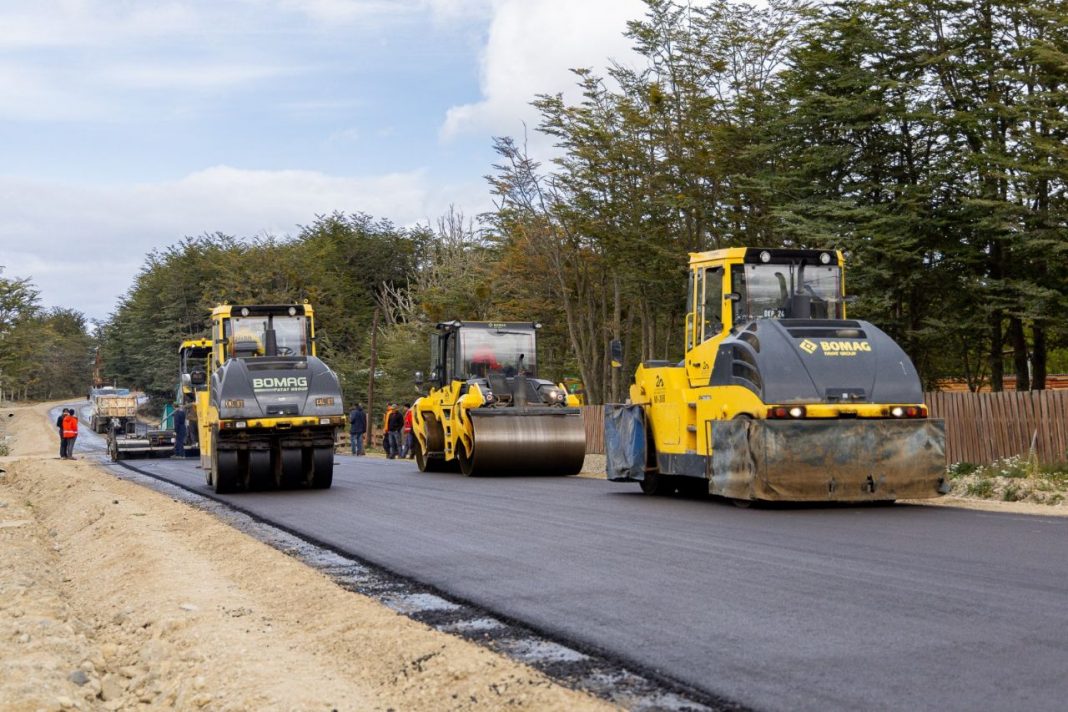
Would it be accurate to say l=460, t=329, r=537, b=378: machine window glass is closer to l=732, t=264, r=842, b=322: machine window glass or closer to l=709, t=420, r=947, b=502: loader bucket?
l=732, t=264, r=842, b=322: machine window glass

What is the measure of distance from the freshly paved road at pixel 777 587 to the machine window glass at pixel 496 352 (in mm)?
8502

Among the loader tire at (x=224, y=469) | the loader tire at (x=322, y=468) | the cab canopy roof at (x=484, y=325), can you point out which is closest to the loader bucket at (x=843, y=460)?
the loader tire at (x=322, y=468)

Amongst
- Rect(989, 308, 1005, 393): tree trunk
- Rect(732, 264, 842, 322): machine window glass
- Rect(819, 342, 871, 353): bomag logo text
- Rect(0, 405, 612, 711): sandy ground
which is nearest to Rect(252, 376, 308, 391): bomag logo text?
Rect(0, 405, 612, 711): sandy ground

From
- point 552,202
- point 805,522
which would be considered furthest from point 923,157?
point 805,522

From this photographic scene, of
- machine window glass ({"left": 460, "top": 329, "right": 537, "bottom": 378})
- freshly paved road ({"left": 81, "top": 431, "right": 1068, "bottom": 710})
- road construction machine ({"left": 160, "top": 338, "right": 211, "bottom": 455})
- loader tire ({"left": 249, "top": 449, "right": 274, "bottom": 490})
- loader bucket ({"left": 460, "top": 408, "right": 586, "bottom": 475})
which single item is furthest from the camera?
road construction machine ({"left": 160, "top": 338, "right": 211, "bottom": 455})

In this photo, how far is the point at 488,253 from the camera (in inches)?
2074

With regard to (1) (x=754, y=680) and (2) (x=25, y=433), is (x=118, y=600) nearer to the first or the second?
(1) (x=754, y=680)

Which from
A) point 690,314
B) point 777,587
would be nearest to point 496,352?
point 690,314

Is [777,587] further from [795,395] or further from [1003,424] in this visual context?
[1003,424]

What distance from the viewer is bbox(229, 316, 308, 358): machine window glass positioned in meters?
21.5

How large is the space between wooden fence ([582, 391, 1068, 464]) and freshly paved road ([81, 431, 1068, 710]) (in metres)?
5.79

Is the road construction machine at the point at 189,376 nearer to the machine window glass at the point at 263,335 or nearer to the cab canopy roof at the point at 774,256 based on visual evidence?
the machine window glass at the point at 263,335

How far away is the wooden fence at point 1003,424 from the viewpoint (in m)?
18.2

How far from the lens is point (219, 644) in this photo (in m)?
7.14
